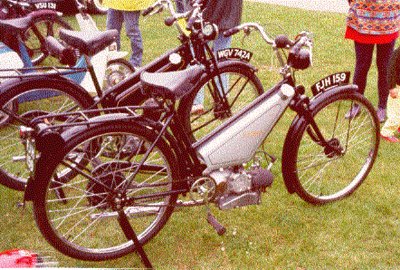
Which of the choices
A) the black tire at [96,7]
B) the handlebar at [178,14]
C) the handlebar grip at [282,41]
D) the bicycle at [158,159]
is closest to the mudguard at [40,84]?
the bicycle at [158,159]

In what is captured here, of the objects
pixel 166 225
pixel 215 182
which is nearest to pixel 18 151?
pixel 166 225

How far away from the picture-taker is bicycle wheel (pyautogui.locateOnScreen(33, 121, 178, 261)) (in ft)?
9.30

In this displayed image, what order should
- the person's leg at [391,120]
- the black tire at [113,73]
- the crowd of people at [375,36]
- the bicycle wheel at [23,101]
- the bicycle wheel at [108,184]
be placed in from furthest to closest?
the black tire at [113,73], the person's leg at [391,120], the crowd of people at [375,36], the bicycle wheel at [23,101], the bicycle wheel at [108,184]

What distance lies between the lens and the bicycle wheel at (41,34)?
6.38 m

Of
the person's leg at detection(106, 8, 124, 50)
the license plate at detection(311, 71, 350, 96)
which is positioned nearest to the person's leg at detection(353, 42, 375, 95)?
the license plate at detection(311, 71, 350, 96)

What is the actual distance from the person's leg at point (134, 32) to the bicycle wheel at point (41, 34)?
1.17m

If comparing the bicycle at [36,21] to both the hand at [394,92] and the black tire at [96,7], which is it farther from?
the hand at [394,92]

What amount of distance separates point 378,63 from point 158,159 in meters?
2.69

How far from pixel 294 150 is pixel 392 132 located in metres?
1.75

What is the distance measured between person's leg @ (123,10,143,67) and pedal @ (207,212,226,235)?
119 inches

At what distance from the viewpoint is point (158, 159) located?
3266 mm

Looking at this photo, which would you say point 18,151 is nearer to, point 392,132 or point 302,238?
point 302,238

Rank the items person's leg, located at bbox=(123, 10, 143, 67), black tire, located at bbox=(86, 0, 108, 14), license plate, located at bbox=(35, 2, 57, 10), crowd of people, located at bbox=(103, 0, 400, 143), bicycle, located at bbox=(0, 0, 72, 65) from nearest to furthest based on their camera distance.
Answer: crowd of people, located at bbox=(103, 0, 400, 143)
person's leg, located at bbox=(123, 10, 143, 67)
bicycle, located at bbox=(0, 0, 72, 65)
license plate, located at bbox=(35, 2, 57, 10)
black tire, located at bbox=(86, 0, 108, 14)

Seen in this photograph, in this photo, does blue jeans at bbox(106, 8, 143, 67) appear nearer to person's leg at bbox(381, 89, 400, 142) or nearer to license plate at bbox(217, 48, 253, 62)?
license plate at bbox(217, 48, 253, 62)
